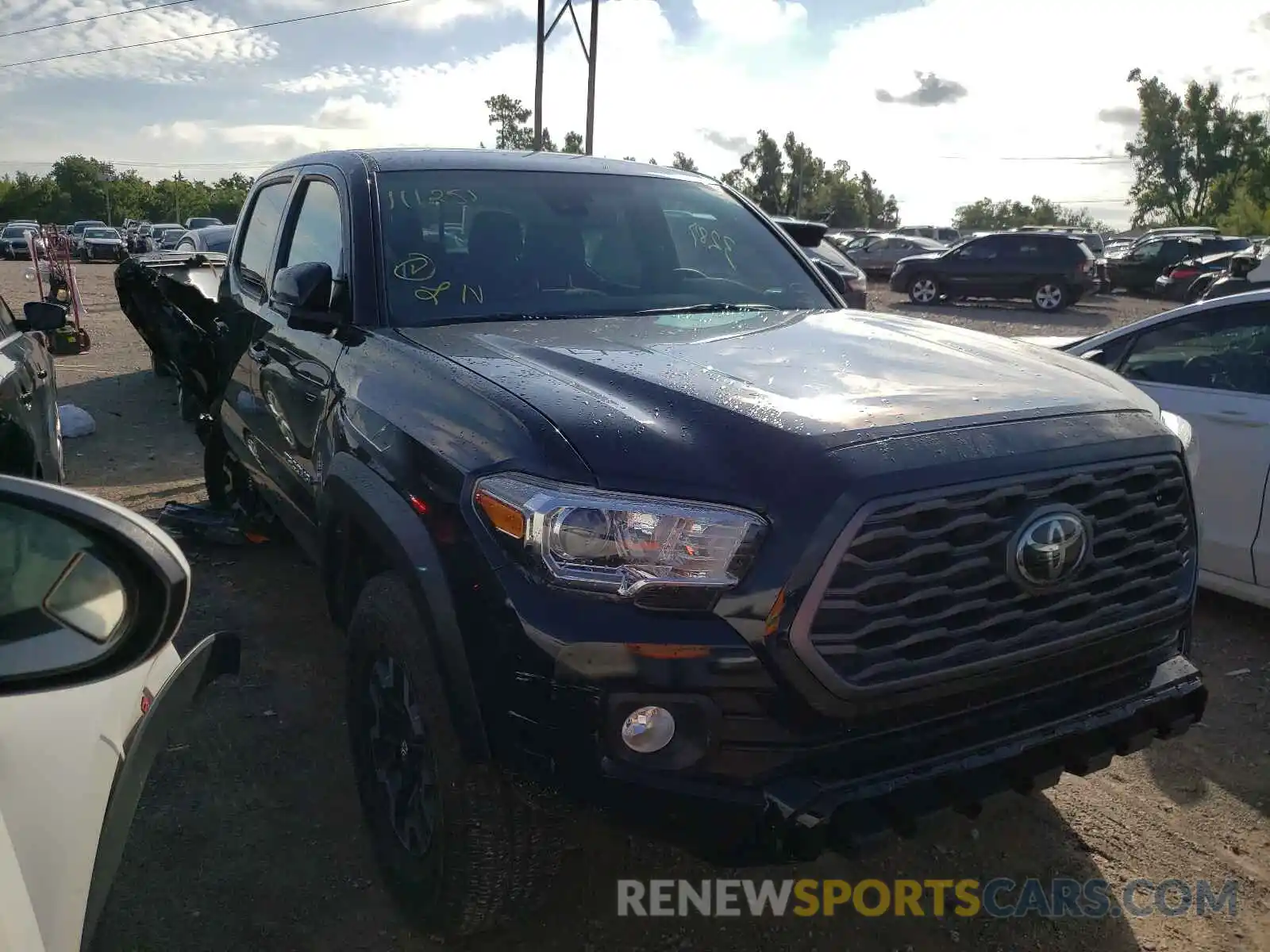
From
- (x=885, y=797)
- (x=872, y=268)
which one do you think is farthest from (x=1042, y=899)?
(x=872, y=268)

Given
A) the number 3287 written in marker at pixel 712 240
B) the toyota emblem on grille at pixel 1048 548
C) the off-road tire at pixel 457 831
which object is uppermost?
the number 3287 written in marker at pixel 712 240

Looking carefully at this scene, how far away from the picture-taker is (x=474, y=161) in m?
3.75

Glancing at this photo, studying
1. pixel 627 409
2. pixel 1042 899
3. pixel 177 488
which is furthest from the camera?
pixel 177 488

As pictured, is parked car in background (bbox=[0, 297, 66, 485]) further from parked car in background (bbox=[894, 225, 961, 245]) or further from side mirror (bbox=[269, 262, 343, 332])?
parked car in background (bbox=[894, 225, 961, 245])

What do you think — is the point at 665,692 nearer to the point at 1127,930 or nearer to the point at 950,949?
the point at 950,949

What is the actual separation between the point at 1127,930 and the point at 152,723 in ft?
7.99

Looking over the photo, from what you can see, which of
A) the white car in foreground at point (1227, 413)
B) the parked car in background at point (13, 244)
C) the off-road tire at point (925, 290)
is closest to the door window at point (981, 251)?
the off-road tire at point (925, 290)

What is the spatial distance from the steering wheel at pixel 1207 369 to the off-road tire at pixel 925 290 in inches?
756

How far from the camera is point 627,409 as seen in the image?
2.25 metres

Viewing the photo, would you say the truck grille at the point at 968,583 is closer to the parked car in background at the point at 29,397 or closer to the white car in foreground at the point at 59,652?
the white car in foreground at the point at 59,652

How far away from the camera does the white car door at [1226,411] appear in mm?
4281

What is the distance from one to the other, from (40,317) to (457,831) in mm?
3945

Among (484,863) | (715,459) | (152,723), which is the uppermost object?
(715,459)

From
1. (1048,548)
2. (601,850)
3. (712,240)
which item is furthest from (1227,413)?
(601,850)
